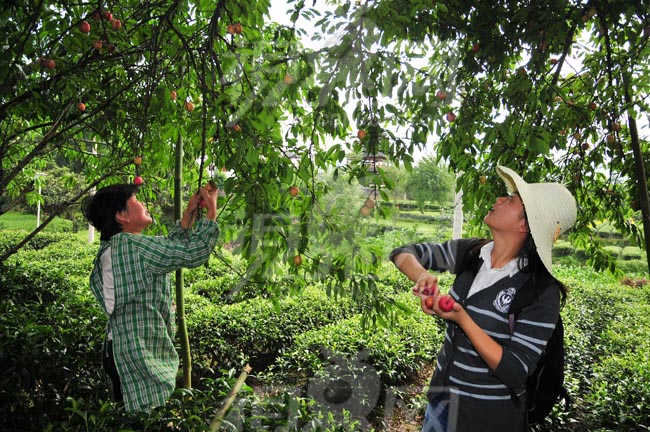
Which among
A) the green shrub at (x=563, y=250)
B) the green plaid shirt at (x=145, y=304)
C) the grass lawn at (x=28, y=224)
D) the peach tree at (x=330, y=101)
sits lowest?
the grass lawn at (x=28, y=224)

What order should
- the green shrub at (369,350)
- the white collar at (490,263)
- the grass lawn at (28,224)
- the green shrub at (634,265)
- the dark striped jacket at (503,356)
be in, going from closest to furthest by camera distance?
1. the dark striped jacket at (503,356)
2. the white collar at (490,263)
3. the green shrub at (369,350)
4. the green shrub at (634,265)
5. the grass lawn at (28,224)

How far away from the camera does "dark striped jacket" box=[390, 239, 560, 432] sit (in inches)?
47.2

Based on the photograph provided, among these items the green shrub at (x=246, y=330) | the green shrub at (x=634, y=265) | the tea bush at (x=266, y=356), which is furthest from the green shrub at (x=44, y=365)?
the green shrub at (x=634, y=265)

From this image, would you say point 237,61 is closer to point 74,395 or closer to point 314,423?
point 314,423

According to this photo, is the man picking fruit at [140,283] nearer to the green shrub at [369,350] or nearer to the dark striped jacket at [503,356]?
the dark striped jacket at [503,356]

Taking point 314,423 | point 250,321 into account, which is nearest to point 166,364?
point 314,423

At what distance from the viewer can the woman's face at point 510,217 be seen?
1368 mm

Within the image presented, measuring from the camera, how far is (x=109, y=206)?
72.7 inches

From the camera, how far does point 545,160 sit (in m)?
2.15

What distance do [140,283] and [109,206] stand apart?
16.6 inches

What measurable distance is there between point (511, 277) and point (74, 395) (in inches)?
89.0

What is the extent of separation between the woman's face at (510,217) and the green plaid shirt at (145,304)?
0.98 metres

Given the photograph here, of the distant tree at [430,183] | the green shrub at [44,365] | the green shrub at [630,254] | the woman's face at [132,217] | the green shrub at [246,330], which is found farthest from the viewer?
the green shrub at [630,254]

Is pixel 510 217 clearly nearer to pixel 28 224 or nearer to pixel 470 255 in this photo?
pixel 470 255
